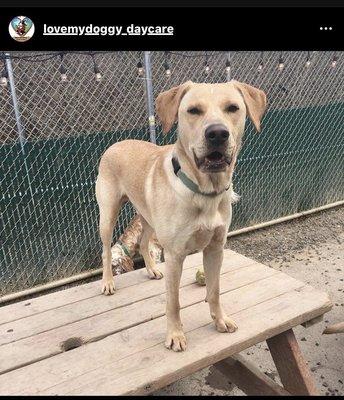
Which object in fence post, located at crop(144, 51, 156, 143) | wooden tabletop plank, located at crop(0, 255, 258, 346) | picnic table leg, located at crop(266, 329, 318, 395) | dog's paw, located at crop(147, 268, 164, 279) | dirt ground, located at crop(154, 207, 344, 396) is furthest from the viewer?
fence post, located at crop(144, 51, 156, 143)

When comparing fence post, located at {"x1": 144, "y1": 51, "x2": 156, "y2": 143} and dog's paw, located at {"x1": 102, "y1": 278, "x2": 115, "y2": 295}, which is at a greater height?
fence post, located at {"x1": 144, "y1": 51, "x2": 156, "y2": 143}

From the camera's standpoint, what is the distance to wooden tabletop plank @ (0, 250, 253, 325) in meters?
2.64

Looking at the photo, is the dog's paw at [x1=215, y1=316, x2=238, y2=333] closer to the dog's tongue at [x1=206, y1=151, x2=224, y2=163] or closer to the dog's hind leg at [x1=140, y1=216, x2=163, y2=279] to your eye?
the dog's hind leg at [x1=140, y1=216, x2=163, y2=279]

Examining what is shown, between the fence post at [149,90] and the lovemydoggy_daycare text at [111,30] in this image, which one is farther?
the fence post at [149,90]

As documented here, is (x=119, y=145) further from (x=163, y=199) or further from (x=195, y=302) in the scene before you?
(x=195, y=302)

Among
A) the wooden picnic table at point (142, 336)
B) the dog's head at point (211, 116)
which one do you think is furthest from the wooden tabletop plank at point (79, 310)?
the dog's head at point (211, 116)

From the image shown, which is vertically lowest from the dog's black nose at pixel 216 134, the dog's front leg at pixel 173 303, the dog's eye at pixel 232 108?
the dog's front leg at pixel 173 303

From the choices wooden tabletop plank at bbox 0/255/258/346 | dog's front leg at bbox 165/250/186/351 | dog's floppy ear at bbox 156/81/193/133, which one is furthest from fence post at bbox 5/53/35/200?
dog's front leg at bbox 165/250/186/351

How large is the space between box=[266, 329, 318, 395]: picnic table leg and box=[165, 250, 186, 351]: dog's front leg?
70 cm

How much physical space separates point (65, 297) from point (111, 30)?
1.91 meters

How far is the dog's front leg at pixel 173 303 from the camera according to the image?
6.97ft

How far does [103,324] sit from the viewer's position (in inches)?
96.0

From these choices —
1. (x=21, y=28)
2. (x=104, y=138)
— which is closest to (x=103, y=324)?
(x=21, y=28)

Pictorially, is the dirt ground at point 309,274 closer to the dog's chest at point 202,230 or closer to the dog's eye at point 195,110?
the dog's chest at point 202,230
